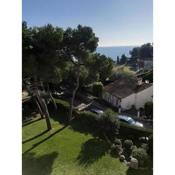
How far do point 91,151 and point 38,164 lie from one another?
804mm

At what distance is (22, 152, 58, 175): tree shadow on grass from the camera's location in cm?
254

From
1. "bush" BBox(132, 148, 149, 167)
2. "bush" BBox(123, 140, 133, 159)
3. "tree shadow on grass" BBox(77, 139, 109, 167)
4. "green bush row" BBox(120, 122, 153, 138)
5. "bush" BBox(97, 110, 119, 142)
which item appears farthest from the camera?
"green bush row" BBox(120, 122, 153, 138)

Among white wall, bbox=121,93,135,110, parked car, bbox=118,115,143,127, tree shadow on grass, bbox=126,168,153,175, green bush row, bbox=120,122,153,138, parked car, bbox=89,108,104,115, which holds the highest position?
white wall, bbox=121,93,135,110

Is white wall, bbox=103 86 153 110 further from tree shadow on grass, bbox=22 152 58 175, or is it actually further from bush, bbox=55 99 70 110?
tree shadow on grass, bbox=22 152 58 175

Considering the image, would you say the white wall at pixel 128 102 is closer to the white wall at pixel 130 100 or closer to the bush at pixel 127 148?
the white wall at pixel 130 100

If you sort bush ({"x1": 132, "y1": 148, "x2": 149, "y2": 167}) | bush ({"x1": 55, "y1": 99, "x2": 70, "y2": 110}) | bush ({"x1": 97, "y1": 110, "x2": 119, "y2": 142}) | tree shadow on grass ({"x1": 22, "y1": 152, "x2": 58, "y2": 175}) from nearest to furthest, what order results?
tree shadow on grass ({"x1": 22, "y1": 152, "x2": 58, "y2": 175}) < bush ({"x1": 132, "y1": 148, "x2": 149, "y2": 167}) < bush ({"x1": 97, "y1": 110, "x2": 119, "y2": 142}) < bush ({"x1": 55, "y1": 99, "x2": 70, "y2": 110})

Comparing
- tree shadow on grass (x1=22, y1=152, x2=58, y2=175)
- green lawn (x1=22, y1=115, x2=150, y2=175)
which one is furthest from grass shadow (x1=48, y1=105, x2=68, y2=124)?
tree shadow on grass (x1=22, y1=152, x2=58, y2=175)

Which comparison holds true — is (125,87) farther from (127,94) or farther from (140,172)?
(140,172)

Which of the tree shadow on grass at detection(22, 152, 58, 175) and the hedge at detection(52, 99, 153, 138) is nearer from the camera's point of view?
the tree shadow on grass at detection(22, 152, 58, 175)

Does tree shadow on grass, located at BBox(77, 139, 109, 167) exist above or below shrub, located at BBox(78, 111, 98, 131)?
below

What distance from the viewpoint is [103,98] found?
4.59 metres

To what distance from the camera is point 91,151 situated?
3311 mm
